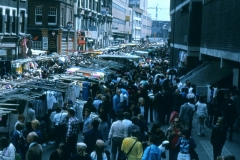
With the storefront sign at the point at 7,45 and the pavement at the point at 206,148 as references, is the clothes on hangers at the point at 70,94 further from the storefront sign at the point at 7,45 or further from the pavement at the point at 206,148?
the storefront sign at the point at 7,45

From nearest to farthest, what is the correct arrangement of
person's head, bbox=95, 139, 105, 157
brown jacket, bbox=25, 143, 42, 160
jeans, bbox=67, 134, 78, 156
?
person's head, bbox=95, 139, 105, 157 < brown jacket, bbox=25, 143, 42, 160 < jeans, bbox=67, 134, 78, 156

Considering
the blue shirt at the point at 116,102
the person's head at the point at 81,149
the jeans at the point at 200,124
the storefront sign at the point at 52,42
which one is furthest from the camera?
the storefront sign at the point at 52,42

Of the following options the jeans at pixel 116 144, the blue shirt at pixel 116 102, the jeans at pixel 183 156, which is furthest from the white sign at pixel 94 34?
the jeans at pixel 183 156

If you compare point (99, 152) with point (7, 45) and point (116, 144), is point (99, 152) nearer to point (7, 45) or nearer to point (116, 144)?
point (116, 144)

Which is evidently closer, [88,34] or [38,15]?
[38,15]

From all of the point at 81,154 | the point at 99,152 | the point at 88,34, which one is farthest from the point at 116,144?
the point at 88,34

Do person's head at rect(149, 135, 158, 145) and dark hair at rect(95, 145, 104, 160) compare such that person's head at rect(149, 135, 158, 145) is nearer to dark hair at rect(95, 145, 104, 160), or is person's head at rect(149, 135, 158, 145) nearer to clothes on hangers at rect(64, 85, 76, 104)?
dark hair at rect(95, 145, 104, 160)

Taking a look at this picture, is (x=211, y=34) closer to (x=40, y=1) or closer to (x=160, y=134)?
(x=160, y=134)

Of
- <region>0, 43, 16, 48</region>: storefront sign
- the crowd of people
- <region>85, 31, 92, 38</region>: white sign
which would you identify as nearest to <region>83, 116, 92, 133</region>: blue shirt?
the crowd of people

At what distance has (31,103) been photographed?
686 inches

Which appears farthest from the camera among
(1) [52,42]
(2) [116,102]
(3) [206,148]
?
(1) [52,42]

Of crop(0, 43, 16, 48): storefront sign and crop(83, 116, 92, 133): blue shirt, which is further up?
crop(0, 43, 16, 48): storefront sign

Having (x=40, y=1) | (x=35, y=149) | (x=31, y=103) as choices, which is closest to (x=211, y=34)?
(x=31, y=103)

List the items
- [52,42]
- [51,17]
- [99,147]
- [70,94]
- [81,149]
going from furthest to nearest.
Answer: [51,17] → [52,42] → [70,94] → [99,147] → [81,149]
